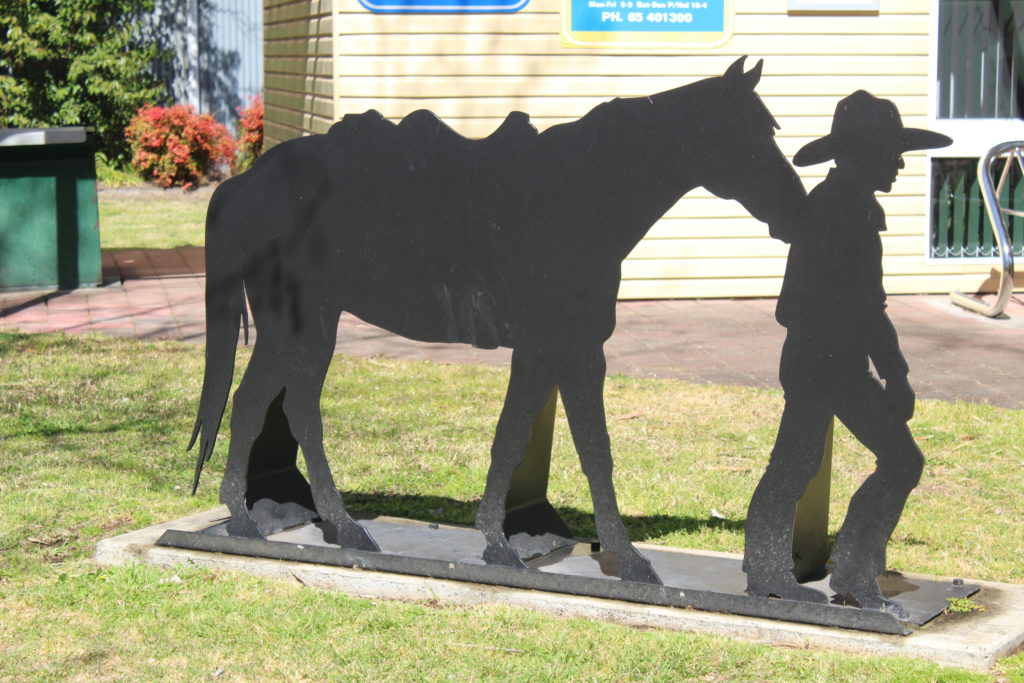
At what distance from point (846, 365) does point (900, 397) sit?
19cm

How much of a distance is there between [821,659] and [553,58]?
25.2 feet

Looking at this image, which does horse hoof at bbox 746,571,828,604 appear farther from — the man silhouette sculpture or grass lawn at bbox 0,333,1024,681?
grass lawn at bbox 0,333,1024,681

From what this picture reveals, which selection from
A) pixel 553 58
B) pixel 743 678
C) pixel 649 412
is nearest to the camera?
pixel 743 678

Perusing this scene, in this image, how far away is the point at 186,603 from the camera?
15.5 feet

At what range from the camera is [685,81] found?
36.3 feet

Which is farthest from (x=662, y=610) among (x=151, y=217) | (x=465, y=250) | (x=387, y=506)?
(x=151, y=217)

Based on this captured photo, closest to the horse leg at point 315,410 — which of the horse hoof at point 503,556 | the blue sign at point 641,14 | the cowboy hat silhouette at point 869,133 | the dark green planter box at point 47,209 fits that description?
the horse hoof at point 503,556

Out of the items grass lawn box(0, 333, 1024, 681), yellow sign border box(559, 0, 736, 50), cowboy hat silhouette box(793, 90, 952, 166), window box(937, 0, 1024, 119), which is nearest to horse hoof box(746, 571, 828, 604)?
grass lawn box(0, 333, 1024, 681)

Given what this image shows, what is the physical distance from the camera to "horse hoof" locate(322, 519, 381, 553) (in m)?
4.93

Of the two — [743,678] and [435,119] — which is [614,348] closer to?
[435,119]

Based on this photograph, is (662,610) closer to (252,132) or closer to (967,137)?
(967,137)

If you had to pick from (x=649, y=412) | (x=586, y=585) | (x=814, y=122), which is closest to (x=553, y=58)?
(x=814, y=122)

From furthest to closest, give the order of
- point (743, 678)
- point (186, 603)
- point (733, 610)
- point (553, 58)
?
point (553, 58)
point (186, 603)
point (733, 610)
point (743, 678)

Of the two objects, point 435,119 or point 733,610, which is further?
point 435,119
